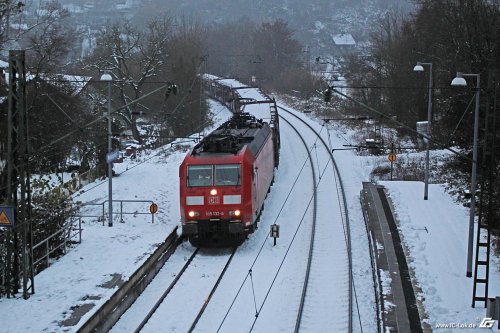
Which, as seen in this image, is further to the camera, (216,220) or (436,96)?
(436,96)

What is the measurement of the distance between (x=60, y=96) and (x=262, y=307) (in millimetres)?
18169

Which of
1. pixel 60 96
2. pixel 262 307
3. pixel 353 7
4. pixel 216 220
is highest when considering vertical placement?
pixel 353 7

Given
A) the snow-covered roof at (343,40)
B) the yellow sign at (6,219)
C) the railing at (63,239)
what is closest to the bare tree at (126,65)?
the railing at (63,239)

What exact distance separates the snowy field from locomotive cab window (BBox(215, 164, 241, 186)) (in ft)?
7.71

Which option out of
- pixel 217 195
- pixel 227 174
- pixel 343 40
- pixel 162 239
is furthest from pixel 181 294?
pixel 343 40

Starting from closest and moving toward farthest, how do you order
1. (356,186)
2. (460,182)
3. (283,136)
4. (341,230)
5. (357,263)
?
(357,263) < (341,230) < (460,182) < (356,186) < (283,136)

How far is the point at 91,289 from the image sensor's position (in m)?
15.2

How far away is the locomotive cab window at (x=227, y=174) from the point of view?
63.5 feet

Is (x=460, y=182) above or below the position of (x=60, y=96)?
below

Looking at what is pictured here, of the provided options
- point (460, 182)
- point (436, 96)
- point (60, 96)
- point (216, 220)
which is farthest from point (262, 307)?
point (436, 96)

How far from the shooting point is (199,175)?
19406 millimetres

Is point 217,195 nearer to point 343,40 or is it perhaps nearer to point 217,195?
point 217,195

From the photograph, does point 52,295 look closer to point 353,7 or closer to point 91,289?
point 91,289

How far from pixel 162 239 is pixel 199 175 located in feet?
7.66
